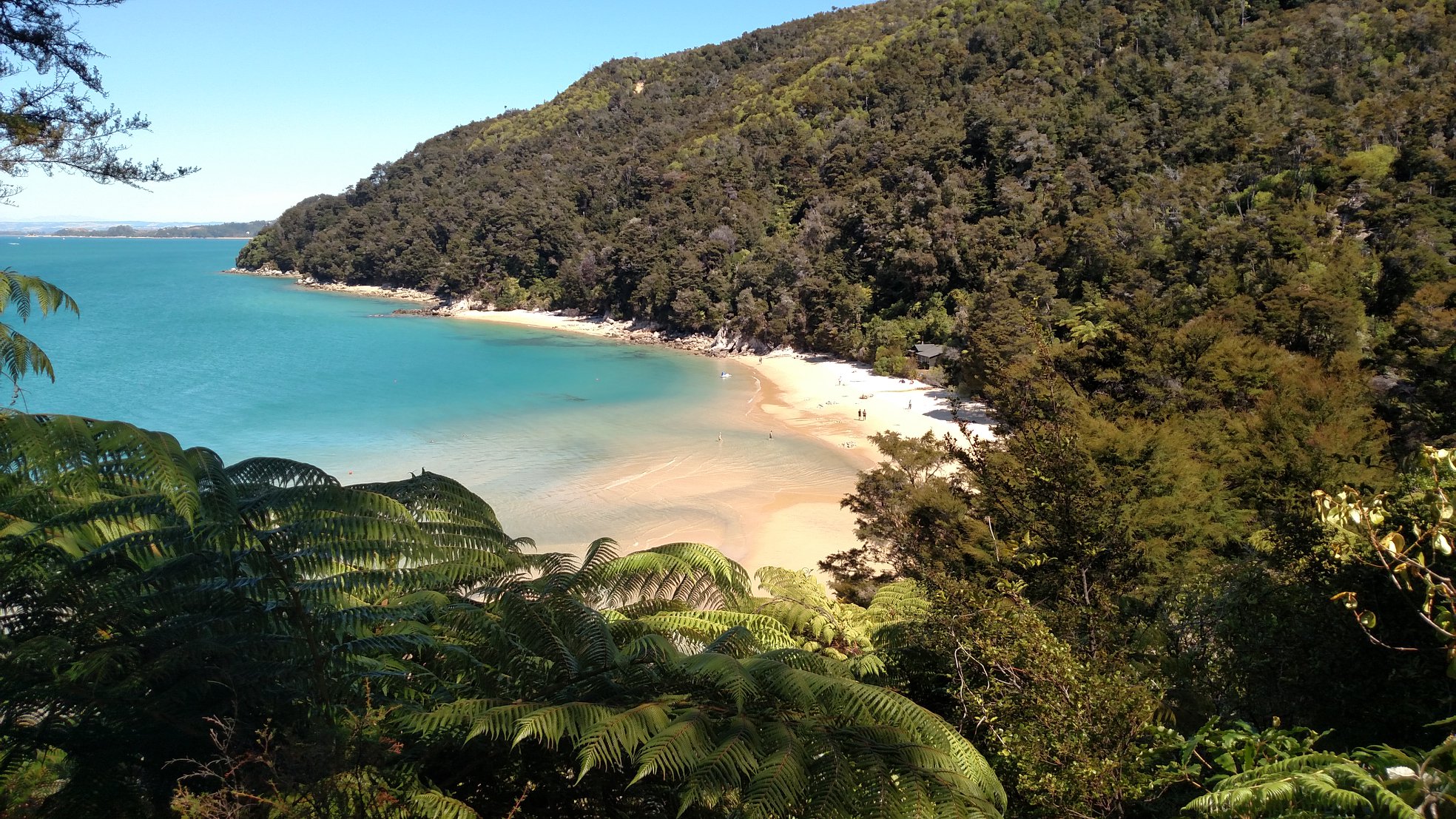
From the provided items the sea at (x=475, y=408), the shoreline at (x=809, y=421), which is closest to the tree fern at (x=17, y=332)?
the sea at (x=475, y=408)

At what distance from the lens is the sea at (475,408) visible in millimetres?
20500

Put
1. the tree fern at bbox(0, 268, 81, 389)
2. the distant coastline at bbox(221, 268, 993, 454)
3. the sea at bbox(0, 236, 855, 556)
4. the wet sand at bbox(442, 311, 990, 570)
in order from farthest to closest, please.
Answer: the distant coastline at bbox(221, 268, 993, 454)
the sea at bbox(0, 236, 855, 556)
the wet sand at bbox(442, 311, 990, 570)
the tree fern at bbox(0, 268, 81, 389)

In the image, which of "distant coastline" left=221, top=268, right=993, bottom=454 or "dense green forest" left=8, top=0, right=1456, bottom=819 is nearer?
"dense green forest" left=8, top=0, right=1456, bottom=819

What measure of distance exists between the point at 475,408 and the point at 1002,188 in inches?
1078

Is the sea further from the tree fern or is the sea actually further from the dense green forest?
the dense green forest

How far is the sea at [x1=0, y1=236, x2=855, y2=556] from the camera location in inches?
807

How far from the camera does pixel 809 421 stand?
2833 centimetres

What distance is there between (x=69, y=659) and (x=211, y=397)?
3549 centimetres

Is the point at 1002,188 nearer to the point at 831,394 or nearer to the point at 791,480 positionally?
the point at 831,394

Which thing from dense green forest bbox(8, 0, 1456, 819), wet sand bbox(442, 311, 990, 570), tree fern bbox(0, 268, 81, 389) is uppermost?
tree fern bbox(0, 268, 81, 389)

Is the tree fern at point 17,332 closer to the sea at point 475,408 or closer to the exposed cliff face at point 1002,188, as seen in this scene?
the sea at point 475,408

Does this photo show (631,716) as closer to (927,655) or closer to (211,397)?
(927,655)

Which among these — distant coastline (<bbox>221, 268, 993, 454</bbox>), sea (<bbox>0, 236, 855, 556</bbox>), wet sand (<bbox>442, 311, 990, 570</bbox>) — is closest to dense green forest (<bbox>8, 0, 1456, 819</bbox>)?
distant coastline (<bbox>221, 268, 993, 454</bbox>)

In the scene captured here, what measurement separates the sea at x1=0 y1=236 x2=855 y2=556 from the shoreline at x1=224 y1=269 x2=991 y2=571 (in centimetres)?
30
